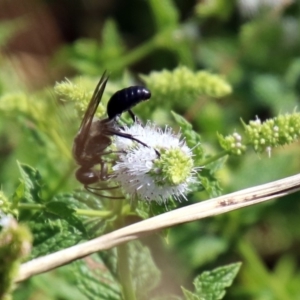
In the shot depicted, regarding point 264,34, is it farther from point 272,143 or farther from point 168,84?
point 272,143

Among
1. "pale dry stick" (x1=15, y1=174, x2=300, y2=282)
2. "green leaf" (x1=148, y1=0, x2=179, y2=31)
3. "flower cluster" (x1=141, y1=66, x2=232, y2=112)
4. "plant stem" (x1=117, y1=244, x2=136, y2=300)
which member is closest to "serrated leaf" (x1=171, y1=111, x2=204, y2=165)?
"pale dry stick" (x1=15, y1=174, x2=300, y2=282)

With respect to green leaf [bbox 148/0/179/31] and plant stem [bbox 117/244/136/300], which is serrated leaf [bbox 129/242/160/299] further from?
green leaf [bbox 148/0/179/31]

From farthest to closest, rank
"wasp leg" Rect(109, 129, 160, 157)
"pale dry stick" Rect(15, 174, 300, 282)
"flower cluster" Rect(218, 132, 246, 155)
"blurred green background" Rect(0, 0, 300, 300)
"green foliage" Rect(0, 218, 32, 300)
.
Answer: "blurred green background" Rect(0, 0, 300, 300), "flower cluster" Rect(218, 132, 246, 155), "wasp leg" Rect(109, 129, 160, 157), "pale dry stick" Rect(15, 174, 300, 282), "green foliage" Rect(0, 218, 32, 300)

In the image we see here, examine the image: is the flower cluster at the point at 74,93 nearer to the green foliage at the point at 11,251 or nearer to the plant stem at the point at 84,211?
the plant stem at the point at 84,211

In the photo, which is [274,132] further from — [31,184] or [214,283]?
[31,184]

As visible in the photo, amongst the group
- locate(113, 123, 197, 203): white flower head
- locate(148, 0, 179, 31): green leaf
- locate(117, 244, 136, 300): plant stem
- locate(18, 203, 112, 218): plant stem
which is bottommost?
locate(117, 244, 136, 300): plant stem

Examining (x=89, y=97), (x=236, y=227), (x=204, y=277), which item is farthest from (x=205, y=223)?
(x=89, y=97)

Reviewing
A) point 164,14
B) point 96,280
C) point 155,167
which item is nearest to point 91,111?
point 155,167
